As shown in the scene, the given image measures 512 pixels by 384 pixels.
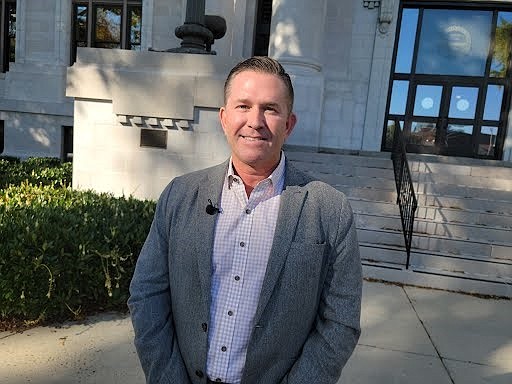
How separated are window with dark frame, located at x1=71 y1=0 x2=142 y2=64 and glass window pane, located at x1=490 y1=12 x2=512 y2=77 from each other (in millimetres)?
11704

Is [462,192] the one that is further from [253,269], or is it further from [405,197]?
[253,269]

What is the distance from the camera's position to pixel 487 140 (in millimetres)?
11461

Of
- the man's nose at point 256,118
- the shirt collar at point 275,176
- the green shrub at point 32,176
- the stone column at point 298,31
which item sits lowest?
the green shrub at point 32,176

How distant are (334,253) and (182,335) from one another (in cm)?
69

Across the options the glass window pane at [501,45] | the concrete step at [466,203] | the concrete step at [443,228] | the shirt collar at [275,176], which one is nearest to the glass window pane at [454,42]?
the glass window pane at [501,45]

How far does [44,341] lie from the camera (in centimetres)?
319

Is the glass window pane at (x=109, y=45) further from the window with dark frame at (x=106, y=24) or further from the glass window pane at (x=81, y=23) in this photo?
the glass window pane at (x=81, y=23)

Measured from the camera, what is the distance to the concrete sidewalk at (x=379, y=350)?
2867 mm

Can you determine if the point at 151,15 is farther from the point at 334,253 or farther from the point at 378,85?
the point at 334,253

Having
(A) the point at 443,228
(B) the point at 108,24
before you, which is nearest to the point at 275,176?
(A) the point at 443,228

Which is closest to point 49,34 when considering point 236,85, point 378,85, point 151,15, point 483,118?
point 151,15

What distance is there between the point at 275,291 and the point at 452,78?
39.4 ft

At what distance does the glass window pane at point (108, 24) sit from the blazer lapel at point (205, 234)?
15101 mm

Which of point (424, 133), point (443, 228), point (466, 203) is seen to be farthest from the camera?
point (424, 133)
